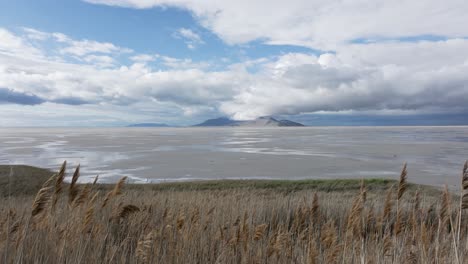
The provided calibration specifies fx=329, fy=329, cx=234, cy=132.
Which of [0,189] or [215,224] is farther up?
[215,224]

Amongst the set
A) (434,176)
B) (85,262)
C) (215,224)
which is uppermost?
(85,262)

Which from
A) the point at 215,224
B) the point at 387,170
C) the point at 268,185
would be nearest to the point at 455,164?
the point at 387,170

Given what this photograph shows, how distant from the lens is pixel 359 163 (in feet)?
120

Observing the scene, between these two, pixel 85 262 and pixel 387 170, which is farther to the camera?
pixel 387 170

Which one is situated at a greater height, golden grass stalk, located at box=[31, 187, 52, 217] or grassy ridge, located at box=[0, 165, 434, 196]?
golden grass stalk, located at box=[31, 187, 52, 217]

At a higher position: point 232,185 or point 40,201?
point 40,201

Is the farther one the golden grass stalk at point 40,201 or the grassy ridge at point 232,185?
the grassy ridge at point 232,185

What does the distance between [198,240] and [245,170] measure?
27.3 meters

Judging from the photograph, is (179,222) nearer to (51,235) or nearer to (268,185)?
(51,235)

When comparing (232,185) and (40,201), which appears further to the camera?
(232,185)

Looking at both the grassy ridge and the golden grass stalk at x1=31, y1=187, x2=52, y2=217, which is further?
the grassy ridge

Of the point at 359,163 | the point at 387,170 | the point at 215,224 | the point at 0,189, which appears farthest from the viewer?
the point at 359,163

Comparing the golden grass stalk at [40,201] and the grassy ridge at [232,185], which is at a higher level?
the golden grass stalk at [40,201]

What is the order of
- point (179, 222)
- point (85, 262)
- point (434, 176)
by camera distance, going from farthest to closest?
point (434, 176)
point (179, 222)
point (85, 262)
